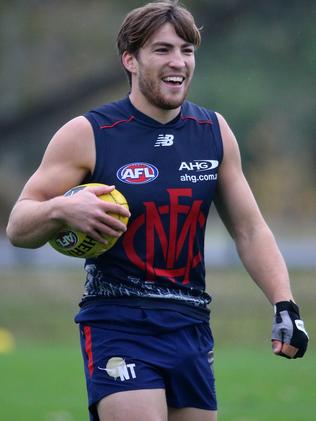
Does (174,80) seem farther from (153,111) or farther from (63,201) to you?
(63,201)

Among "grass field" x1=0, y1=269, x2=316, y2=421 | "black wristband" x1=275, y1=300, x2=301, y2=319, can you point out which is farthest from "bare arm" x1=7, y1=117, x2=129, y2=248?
"grass field" x1=0, y1=269, x2=316, y2=421

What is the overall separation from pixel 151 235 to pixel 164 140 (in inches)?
19.2

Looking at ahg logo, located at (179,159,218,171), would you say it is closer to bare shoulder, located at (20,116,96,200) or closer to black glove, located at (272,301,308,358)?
bare shoulder, located at (20,116,96,200)

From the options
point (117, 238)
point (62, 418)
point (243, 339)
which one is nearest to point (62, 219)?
point (117, 238)

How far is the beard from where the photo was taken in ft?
17.6

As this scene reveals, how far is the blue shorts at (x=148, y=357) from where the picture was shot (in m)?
5.09

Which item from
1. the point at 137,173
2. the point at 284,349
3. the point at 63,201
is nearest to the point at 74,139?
the point at 137,173

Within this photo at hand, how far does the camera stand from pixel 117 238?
16.4 ft

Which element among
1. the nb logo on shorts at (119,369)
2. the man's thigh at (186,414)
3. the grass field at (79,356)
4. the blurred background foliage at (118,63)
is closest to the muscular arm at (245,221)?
the man's thigh at (186,414)

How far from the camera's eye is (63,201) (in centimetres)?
493

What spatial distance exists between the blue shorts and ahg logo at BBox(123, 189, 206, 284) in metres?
0.20

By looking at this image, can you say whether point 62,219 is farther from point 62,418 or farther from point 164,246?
point 62,418

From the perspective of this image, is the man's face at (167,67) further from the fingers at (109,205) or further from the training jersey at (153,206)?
the fingers at (109,205)

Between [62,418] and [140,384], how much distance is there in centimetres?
444
